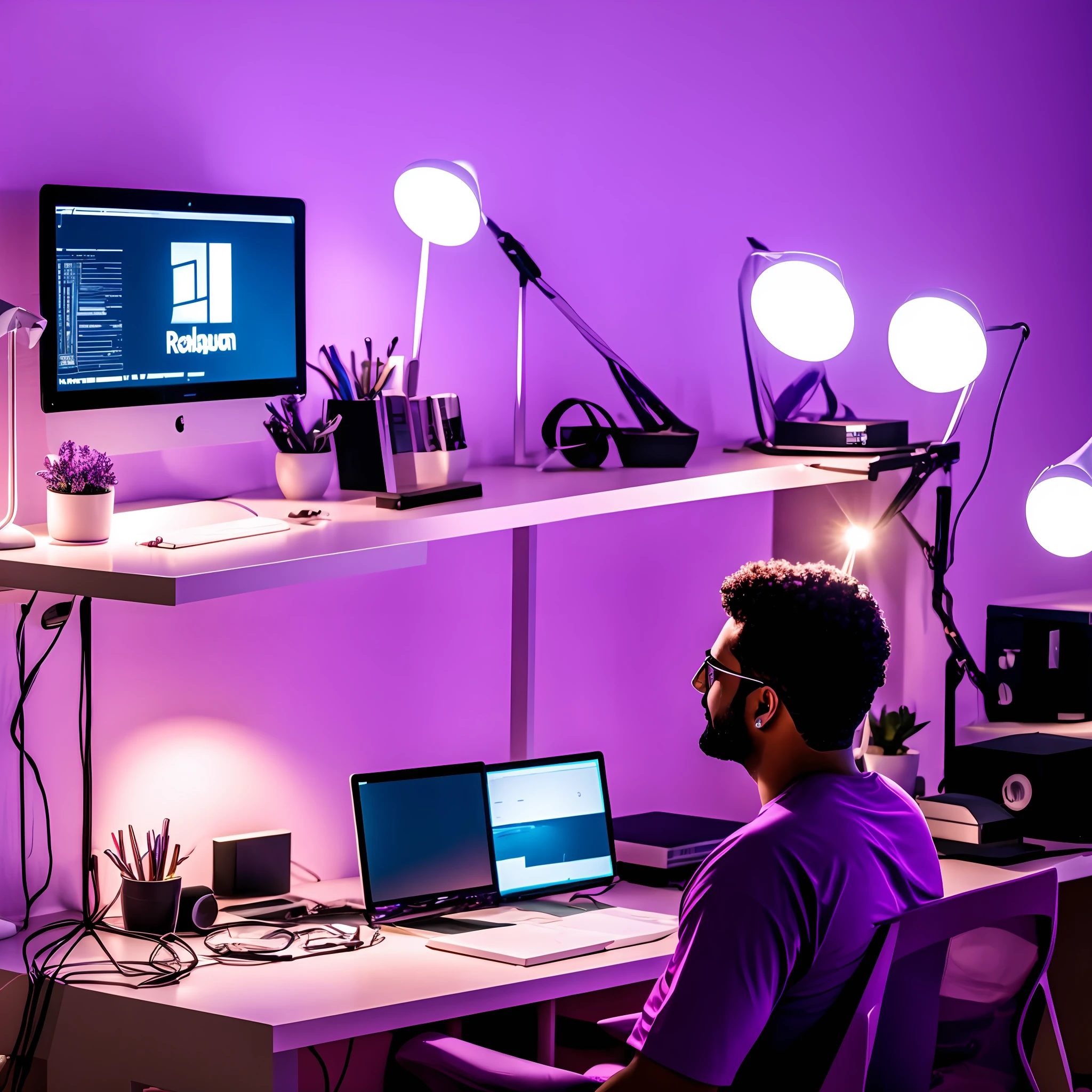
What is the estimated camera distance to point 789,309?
303 centimetres

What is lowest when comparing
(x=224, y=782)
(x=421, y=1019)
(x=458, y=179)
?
(x=421, y=1019)

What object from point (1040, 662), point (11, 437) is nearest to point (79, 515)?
point (11, 437)

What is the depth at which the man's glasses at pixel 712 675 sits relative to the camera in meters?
2.09

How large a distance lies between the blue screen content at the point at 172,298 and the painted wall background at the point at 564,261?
15cm

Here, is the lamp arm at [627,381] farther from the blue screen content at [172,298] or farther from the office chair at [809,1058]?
the office chair at [809,1058]

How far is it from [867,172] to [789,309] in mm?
994

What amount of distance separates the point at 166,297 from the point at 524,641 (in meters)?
1.06

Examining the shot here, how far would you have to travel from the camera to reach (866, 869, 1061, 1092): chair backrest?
5.88 ft

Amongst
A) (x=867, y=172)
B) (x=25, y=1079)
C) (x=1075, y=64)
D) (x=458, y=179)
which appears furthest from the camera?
(x=1075, y=64)

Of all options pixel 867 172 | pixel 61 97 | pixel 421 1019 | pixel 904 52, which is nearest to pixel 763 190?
pixel 867 172

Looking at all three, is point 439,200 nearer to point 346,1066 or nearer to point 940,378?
point 940,378

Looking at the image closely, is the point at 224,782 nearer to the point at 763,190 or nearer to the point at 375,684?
the point at 375,684

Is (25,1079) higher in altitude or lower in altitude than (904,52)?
lower

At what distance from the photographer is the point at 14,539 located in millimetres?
2131
